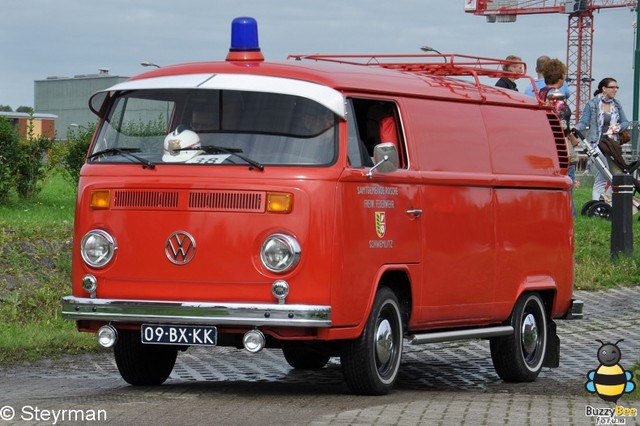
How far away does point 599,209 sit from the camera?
26.1 metres

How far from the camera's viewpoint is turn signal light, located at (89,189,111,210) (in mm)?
10531

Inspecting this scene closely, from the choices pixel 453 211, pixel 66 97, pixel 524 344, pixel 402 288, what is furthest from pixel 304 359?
pixel 66 97

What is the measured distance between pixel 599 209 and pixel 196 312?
16.9 m

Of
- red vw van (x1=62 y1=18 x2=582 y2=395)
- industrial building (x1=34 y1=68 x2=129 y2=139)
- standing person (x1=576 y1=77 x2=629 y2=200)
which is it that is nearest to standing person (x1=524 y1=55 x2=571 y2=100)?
standing person (x1=576 y1=77 x2=629 y2=200)

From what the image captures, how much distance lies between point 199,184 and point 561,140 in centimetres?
482

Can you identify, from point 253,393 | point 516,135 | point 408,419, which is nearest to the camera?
point 408,419

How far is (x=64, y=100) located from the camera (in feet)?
307

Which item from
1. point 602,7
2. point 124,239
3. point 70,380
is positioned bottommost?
point 70,380

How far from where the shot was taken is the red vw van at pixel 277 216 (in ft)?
33.0

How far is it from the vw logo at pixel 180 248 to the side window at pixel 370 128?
1.24 m

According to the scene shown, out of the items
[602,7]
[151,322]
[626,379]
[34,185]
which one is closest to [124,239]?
[151,322]

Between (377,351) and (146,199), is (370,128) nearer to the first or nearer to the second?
(377,351)

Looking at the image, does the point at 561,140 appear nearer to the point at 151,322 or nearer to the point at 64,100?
the point at 151,322

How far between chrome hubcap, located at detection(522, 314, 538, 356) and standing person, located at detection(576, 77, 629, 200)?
11686 mm
